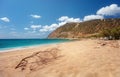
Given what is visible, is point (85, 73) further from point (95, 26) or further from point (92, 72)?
point (95, 26)

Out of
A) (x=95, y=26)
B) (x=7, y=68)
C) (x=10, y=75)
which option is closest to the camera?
(x=10, y=75)

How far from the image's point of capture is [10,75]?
7512mm

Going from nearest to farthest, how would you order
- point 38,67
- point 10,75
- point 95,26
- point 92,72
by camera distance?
1. point 92,72
2. point 10,75
3. point 38,67
4. point 95,26

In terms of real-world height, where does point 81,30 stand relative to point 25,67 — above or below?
above

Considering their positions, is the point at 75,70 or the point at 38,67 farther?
the point at 38,67

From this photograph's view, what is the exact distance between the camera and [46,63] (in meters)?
8.73

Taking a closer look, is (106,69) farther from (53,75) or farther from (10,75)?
(10,75)

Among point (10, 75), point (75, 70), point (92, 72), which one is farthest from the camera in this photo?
point (10, 75)

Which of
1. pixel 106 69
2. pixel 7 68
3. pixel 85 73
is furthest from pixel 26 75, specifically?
pixel 106 69

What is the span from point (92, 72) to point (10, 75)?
411 centimetres

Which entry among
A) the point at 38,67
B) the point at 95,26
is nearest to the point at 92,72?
the point at 38,67

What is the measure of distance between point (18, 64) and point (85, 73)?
448cm

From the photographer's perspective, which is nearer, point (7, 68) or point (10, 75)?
point (10, 75)

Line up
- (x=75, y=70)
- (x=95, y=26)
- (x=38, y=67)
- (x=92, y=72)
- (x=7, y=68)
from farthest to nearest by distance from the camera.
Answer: (x=95, y=26), (x=7, y=68), (x=38, y=67), (x=75, y=70), (x=92, y=72)
